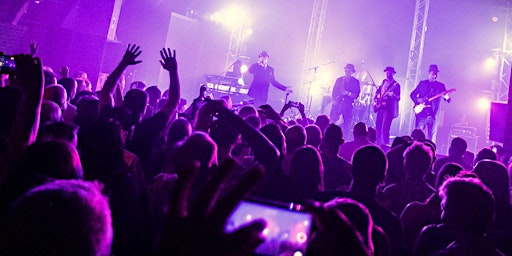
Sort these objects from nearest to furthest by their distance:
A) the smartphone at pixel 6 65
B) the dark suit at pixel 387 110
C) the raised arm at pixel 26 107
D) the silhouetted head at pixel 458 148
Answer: the raised arm at pixel 26 107 → the smartphone at pixel 6 65 → the silhouetted head at pixel 458 148 → the dark suit at pixel 387 110

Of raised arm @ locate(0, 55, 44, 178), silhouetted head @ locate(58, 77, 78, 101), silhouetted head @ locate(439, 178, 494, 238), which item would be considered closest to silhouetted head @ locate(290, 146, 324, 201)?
silhouetted head @ locate(439, 178, 494, 238)

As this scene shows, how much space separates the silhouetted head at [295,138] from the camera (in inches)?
175

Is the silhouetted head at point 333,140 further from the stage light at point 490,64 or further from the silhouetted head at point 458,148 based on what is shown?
the stage light at point 490,64

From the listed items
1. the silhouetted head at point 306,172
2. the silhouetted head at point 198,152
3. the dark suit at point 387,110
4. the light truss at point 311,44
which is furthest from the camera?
the light truss at point 311,44

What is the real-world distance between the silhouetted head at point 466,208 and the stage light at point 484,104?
1665cm

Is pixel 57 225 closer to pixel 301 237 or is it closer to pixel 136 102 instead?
pixel 301 237

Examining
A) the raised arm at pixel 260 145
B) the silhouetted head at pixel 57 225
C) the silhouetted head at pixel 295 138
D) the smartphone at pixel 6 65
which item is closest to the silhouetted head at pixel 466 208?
the raised arm at pixel 260 145

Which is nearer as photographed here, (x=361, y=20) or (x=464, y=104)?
(x=464, y=104)

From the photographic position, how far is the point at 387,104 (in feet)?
35.1

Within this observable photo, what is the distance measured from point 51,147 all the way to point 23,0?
12.3 m

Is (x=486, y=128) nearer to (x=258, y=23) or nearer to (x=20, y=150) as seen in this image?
(x=258, y=23)

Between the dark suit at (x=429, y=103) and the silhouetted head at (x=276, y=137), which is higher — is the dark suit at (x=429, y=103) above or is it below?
above

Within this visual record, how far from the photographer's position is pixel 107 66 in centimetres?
1222

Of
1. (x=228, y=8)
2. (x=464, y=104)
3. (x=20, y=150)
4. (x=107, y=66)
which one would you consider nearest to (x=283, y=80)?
(x=228, y=8)
